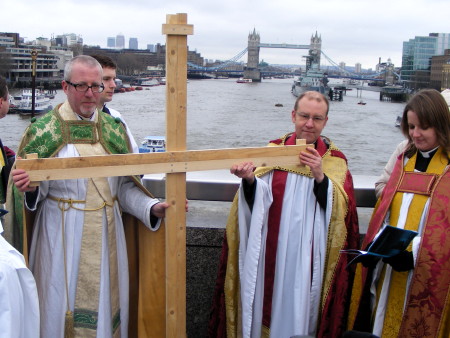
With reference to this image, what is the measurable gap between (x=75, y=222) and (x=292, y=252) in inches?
40.3

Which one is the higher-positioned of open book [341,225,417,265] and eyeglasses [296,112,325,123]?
eyeglasses [296,112,325,123]

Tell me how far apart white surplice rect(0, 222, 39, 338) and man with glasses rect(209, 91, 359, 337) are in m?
1.24

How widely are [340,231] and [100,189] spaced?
3.72ft

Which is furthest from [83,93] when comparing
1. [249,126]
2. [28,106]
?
[28,106]

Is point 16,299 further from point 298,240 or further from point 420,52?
point 420,52

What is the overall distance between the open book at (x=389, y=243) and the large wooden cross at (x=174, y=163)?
0.51 metres

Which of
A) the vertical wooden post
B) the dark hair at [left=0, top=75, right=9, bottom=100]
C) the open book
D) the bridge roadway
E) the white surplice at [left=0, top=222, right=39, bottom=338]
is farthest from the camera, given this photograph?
the bridge roadway

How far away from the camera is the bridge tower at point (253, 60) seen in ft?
368

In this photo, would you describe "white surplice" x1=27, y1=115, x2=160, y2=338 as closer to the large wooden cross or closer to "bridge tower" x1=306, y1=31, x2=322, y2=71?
the large wooden cross

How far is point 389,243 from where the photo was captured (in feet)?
7.72

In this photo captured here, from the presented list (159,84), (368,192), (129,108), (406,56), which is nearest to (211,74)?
(159,84)

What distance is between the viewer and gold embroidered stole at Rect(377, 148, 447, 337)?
8.32ft

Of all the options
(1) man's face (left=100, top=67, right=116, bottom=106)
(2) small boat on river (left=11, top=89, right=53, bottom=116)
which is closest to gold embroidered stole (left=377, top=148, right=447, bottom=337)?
(1) man's face (left=100, top=67, right=116, bottom=106)

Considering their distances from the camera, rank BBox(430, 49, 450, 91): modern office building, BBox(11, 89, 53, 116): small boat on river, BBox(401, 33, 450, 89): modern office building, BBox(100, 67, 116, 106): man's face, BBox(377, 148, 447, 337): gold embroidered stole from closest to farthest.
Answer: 1. BBox(377, 148, 447, 337): gold embroidered stole
2. BBox(100, 67, 116, 106): man's face
3. BBox(11, 89, 53, 116): small boat on river
4. BBox(430, 49, 450, 91): modern office building
5. BBox(401, 33, 450, 89): modern office building
